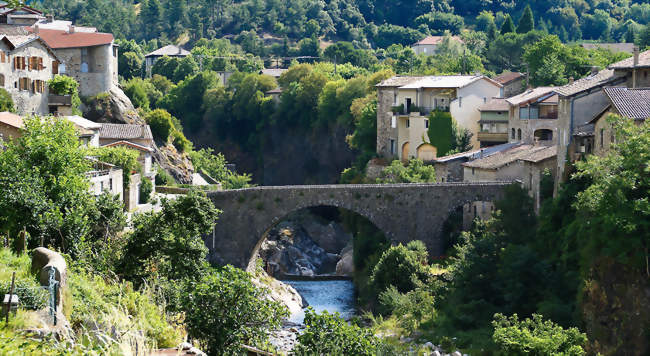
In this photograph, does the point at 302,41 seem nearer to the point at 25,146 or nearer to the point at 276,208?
the point at 276,208

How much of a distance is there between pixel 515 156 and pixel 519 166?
138 cm

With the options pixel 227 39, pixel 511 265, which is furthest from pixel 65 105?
pixel 227 39

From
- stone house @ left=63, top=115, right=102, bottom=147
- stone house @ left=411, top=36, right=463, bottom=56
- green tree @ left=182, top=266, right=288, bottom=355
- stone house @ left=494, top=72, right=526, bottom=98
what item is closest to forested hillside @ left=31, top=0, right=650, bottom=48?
stone house @ left=411, top=36, right=463, bottom=56

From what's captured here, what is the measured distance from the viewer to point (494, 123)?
71.4 metres

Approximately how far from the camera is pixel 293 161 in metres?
101

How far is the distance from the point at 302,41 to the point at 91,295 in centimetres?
12202

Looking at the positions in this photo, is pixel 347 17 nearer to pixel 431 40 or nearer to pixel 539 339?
pixel 431 40

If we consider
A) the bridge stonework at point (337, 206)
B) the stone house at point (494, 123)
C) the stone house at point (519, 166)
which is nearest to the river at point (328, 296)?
the bridge stonework at point (337, 206)

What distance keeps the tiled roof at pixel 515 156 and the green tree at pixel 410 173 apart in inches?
199

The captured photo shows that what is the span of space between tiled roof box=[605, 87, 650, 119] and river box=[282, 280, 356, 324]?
18.5 meters

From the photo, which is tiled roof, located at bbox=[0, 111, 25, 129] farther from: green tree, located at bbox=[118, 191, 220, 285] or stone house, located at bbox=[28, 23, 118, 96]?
stone house, located at bbox=[28, 23, 118, 96]

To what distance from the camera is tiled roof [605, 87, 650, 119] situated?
43875mm

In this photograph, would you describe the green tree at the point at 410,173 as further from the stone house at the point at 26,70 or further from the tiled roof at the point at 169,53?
the tiled roof at the point at 169,53

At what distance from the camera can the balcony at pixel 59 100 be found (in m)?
65.7
